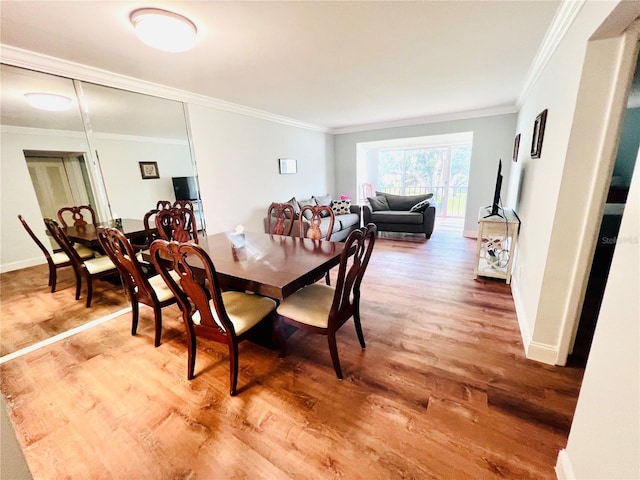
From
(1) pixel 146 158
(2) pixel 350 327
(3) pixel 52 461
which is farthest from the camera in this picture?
(1) pixel 146 158

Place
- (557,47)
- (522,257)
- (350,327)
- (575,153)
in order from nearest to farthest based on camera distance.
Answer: (575,153)
(557,47)
(350,327)
(522,257)

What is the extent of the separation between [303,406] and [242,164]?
3508 millimetres

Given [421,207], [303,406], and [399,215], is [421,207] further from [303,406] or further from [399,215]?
[303,406]

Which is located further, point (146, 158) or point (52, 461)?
point (146, 158)

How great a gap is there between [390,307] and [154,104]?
11.3 feet

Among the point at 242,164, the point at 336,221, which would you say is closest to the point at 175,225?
the point at 242,164

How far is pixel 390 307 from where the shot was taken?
2.51 m

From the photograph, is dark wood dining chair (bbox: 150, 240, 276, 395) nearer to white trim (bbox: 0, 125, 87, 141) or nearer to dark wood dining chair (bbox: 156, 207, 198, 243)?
dark wood dining chair (bbox: 156, 207, 198, 243)

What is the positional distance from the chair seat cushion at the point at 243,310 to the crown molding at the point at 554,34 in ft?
8.43

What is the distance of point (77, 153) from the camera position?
7.84ft

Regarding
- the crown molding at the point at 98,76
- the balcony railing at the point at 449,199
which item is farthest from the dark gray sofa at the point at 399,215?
the crown molding at the point at 98,76

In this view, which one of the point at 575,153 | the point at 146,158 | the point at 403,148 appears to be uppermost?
the point at 403,148

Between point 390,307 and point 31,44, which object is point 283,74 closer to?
point 31,44

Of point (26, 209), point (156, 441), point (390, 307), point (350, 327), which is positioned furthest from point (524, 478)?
point (26, 209)
